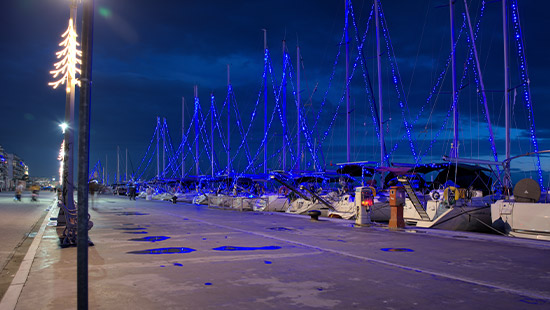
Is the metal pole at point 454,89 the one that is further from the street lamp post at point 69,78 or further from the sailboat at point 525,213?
the street lamp post at point 69,78

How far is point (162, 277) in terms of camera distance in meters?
8.38

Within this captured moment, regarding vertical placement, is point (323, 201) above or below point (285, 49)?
below

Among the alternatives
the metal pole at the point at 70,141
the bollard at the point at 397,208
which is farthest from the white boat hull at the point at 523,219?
the metal pole at the point at 70,141

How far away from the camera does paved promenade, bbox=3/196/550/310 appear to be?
6.70 m

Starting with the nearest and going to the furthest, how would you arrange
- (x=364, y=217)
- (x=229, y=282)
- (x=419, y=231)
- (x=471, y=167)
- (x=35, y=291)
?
(x=35, y=291)
(x=229, y=282)
(x=419, y=231)
(x=364, y=217)
(x=471, y=167)

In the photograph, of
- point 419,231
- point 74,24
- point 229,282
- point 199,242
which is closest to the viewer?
point 229,282

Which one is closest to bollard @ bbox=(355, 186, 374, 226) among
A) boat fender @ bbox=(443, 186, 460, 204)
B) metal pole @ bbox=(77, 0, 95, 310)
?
boat fender @ bbox=(443, 186, 460, 204)

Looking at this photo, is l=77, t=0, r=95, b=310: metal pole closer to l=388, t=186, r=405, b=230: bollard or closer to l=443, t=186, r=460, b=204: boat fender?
l=388, t=186, r=405, b=230: bollard

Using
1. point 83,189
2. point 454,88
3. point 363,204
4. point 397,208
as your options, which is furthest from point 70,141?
point 454,88

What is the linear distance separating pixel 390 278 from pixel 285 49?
3575 cm

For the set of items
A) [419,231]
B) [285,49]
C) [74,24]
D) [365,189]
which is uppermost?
[285,49]

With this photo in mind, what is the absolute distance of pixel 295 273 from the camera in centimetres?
889

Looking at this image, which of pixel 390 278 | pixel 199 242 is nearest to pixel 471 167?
pixel 199 242

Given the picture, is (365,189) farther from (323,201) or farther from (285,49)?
(285,49)
